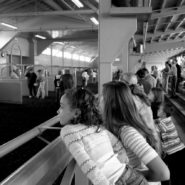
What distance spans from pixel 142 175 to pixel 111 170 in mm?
335

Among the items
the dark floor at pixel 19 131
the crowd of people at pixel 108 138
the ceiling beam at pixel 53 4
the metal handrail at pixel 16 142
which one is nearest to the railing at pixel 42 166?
the metal handrail at pixel 16 142

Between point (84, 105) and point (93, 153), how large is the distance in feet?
0.96

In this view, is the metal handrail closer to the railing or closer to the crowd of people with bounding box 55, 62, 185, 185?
the railing

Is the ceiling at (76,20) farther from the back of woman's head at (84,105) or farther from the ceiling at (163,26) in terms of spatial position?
the back of woman's head at (84,105)

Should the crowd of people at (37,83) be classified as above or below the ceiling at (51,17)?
below

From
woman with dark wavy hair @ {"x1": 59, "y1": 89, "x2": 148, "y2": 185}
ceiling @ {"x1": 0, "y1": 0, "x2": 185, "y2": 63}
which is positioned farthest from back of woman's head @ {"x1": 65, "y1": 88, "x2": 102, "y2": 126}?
ceiling @ {"x1": 0, "y1": 0, "x2": 185, "y2": 63}

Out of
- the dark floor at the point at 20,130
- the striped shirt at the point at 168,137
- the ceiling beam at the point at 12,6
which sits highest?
the ceiling beam at the point at 12,6

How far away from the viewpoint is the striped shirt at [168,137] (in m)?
3.03

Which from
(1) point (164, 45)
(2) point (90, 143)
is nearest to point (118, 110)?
(2) point (90, 143)

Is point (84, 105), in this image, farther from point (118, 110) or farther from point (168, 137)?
point (168, 137)

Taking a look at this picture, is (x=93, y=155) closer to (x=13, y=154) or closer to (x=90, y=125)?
(x=90, y=125)

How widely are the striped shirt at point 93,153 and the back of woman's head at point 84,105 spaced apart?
5cm

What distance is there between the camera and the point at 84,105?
1.61m

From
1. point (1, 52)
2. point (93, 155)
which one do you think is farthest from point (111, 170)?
point (1, 52)
